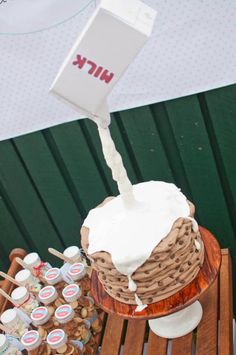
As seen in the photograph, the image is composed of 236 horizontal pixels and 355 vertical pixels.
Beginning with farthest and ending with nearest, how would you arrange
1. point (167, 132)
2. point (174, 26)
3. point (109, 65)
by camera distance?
point (167, 132), point (174, 26), point (109, 65)

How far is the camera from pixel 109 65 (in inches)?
43.6

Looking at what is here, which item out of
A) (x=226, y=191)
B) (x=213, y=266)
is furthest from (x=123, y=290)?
(x=226, y=191)

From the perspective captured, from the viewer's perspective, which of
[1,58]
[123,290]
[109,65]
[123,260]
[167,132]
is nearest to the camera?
[109,65]

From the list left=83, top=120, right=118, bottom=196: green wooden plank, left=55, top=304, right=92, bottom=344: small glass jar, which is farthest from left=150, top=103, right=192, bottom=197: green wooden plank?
left=55, top=304, right=92, bottom=344: small glass jar

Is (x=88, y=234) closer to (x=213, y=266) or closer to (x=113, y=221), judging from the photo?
(x=113, y=221)

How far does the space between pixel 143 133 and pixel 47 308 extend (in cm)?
70

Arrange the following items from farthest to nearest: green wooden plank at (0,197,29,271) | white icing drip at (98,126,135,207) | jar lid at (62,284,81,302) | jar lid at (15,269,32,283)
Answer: green wooden plank at (0,197,29,271) < jar lid at (15,269,32,283) < jar lid at (62,284,81,302) < white icing drip at (98,126,135,207)

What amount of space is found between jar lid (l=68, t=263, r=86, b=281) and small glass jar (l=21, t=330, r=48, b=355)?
0.22 meters

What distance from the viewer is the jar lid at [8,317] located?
1.70 meters

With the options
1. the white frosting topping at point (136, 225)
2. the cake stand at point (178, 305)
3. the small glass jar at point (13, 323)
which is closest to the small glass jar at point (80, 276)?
the cake stand at point (178, 305)

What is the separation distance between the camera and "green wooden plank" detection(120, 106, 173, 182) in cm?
190

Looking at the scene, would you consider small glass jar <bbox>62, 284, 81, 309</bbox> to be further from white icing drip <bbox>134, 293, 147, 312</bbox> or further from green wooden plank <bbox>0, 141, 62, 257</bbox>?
green wooden plank <bbox>0, 141, 62, 257</bbox>

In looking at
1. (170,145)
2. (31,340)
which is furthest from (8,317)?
(170,145)

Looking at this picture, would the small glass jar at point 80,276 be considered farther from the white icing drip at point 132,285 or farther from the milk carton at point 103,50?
the milk carton at point 103,50
